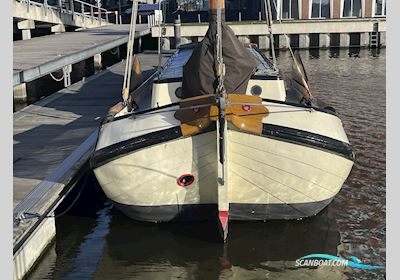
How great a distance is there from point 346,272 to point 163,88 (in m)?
4.74

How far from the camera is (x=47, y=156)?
36.2ft

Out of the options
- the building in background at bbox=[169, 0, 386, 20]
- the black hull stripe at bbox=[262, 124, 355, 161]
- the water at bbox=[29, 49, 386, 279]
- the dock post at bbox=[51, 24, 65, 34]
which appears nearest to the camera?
the water at bbox=[29, 49, 386, 279]

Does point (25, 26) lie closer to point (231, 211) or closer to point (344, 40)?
point (344, 40)

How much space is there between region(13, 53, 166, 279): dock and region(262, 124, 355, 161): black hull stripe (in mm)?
3557

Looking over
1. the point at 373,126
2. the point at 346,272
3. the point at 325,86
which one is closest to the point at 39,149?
the point at 346,272

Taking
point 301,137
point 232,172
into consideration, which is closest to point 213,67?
point 232,172

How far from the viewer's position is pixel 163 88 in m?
10.3

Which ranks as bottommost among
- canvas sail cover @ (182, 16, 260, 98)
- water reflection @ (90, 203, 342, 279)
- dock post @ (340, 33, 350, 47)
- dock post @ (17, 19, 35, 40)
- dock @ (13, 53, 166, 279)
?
water reflection @ (90, 203, 342, 279)

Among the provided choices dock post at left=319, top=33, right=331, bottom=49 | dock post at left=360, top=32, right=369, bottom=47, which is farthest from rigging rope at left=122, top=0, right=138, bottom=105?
dock post at left=360, top=32, right=369, bottom=47

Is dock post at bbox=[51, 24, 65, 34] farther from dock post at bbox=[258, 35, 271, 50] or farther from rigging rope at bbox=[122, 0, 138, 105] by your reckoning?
rigging rope at bbox=[122, 0, 138, 105]

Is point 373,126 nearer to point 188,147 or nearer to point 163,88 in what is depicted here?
point 163,88

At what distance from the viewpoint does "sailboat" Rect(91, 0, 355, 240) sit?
796 cm

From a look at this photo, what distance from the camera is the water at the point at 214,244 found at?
771 cm

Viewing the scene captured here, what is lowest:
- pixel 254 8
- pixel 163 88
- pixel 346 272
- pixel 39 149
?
pixel 346 272
